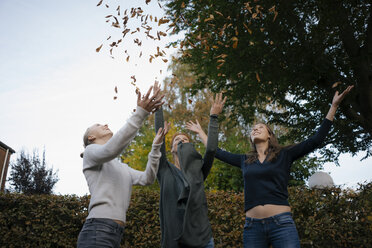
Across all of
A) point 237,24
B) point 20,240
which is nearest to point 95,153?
point 20,240

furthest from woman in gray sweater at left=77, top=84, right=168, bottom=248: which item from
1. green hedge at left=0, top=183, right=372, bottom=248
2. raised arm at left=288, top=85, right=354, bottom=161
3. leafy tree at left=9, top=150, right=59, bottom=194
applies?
leafy tree at left=9, top=150, right=59, bottom=194

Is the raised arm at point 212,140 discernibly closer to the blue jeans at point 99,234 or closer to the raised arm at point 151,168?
the raised arm at point 151,168

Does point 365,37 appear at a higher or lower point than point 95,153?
higher

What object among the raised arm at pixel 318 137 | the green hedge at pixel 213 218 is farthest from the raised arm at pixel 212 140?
the green hedge at pixel 213 218

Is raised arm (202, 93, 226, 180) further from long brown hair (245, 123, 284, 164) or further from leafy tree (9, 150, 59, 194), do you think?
leafy tree (9, 150, 59, 194)

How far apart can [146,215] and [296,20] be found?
6.97 m

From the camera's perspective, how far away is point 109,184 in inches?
98.2

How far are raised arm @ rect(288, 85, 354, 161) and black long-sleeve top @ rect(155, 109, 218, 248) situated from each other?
84cm

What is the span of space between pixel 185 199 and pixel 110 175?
30.7 inches

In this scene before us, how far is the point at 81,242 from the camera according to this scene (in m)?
2.26

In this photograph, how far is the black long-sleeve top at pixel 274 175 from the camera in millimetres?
2992

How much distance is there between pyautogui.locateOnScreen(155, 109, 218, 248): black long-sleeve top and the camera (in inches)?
110

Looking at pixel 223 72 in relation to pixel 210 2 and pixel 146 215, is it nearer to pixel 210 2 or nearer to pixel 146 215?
pixel 210 2

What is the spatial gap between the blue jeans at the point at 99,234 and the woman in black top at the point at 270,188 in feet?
4.34
